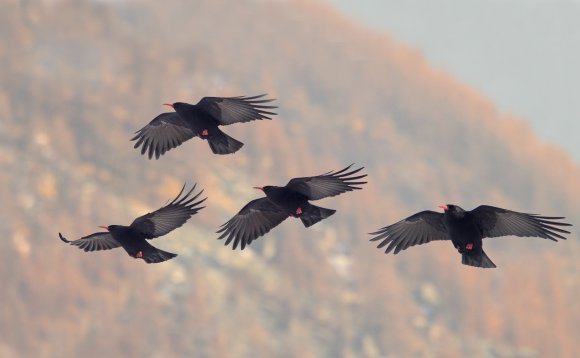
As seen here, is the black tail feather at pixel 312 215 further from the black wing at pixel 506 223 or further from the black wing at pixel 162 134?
the black wing at pixel 162 134

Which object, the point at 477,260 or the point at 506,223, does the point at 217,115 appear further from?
the point at 506,223

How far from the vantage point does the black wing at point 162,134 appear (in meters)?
33.7

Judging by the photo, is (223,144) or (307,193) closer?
(307,193)

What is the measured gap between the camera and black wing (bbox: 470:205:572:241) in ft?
93.9

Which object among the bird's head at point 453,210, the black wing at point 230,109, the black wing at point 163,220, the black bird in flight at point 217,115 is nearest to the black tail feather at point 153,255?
the black wing at point 163,220

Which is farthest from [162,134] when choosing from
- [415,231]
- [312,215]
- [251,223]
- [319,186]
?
[415,231]

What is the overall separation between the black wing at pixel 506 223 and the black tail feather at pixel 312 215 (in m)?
3.32

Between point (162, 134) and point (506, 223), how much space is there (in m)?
9.64

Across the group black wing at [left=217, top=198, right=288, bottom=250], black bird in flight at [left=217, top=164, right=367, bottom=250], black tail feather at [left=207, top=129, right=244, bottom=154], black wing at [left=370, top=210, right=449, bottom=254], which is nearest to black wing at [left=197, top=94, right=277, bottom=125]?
black tail feather at [left=207, top=129, right=244, bottom=154]

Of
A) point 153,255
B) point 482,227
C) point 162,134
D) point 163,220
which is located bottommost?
point 153,255

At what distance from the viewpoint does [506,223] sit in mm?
29141

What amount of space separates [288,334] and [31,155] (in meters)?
47.3

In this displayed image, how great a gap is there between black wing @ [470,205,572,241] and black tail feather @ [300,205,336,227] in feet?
10.9

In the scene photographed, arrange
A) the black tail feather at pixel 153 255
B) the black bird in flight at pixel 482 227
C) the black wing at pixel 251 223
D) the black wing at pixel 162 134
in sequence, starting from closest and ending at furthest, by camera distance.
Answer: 1. the black tail feather at pixel 153 255
2. the black bird in flight at pixel 482 227
3. the black wing at pixel 251 223
4. the black wing at pixel 162 134
